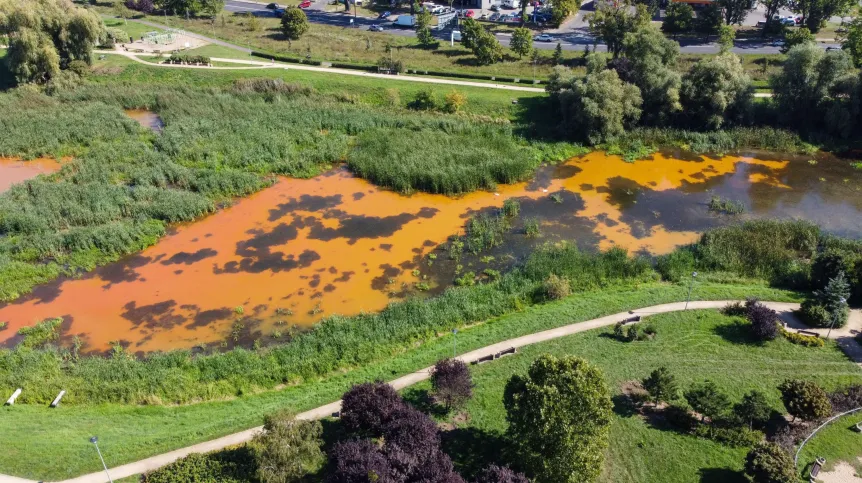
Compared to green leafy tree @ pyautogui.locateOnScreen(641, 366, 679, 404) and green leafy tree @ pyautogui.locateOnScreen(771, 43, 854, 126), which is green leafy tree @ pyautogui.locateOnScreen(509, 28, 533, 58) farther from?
green leafy tree @ pyautogui.locateOnScreen(641, 366, 679, 404)

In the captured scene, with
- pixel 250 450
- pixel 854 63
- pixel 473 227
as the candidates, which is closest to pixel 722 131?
pixel 854 63

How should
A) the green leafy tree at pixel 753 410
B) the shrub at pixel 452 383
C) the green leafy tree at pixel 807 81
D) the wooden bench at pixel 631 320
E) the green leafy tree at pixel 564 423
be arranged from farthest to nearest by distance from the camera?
the green leafy tree at pixel 807 81 < the wooden bench at pixel 631 320 < the shrub at pixel 452 383 < the green leafy tree at pixel 753 410 < the green leafy tree at pixel 564 423

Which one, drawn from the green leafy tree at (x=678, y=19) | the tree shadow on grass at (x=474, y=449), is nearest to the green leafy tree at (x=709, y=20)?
the green leafy tree at (x=678, y=19)

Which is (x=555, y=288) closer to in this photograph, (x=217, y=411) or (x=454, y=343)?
(x=454, y=343)

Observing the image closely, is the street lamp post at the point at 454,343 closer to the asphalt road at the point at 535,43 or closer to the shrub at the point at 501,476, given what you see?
the shrub at the point at 501,476

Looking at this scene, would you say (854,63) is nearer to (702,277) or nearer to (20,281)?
(702,277)
